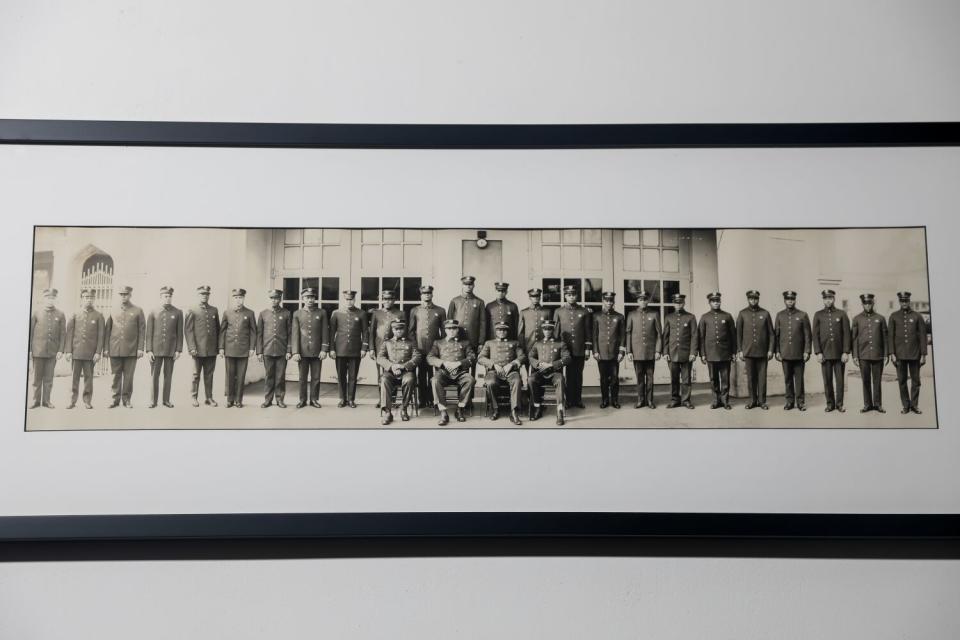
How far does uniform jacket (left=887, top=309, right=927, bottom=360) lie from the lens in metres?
1.13

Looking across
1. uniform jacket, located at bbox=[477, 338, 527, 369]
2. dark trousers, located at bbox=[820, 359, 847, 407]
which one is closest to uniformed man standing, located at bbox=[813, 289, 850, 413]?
dark trousers, located at bbox=[820, 359, 847, 407]

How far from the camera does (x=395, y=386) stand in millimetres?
1121

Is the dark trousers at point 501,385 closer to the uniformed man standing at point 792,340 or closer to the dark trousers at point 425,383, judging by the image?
the dark trousers at point 425,383

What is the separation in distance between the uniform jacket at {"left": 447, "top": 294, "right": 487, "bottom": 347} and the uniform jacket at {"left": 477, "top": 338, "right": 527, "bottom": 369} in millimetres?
19

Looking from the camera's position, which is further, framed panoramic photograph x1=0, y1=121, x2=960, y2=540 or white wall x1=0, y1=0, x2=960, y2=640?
white wall x1=0, y1=0, x2=960, y2=640

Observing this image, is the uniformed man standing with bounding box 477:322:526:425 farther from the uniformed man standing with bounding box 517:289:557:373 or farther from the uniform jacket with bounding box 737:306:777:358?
the uniform jacket with bounding box 737:306:777:358

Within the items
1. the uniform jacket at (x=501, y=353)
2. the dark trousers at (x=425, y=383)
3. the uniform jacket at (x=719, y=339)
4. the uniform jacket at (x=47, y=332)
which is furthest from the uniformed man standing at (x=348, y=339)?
the uniform jacket at (x=719, y=339)

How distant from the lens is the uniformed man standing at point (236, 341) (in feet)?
3.66

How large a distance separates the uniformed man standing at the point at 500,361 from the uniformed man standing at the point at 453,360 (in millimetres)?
24
